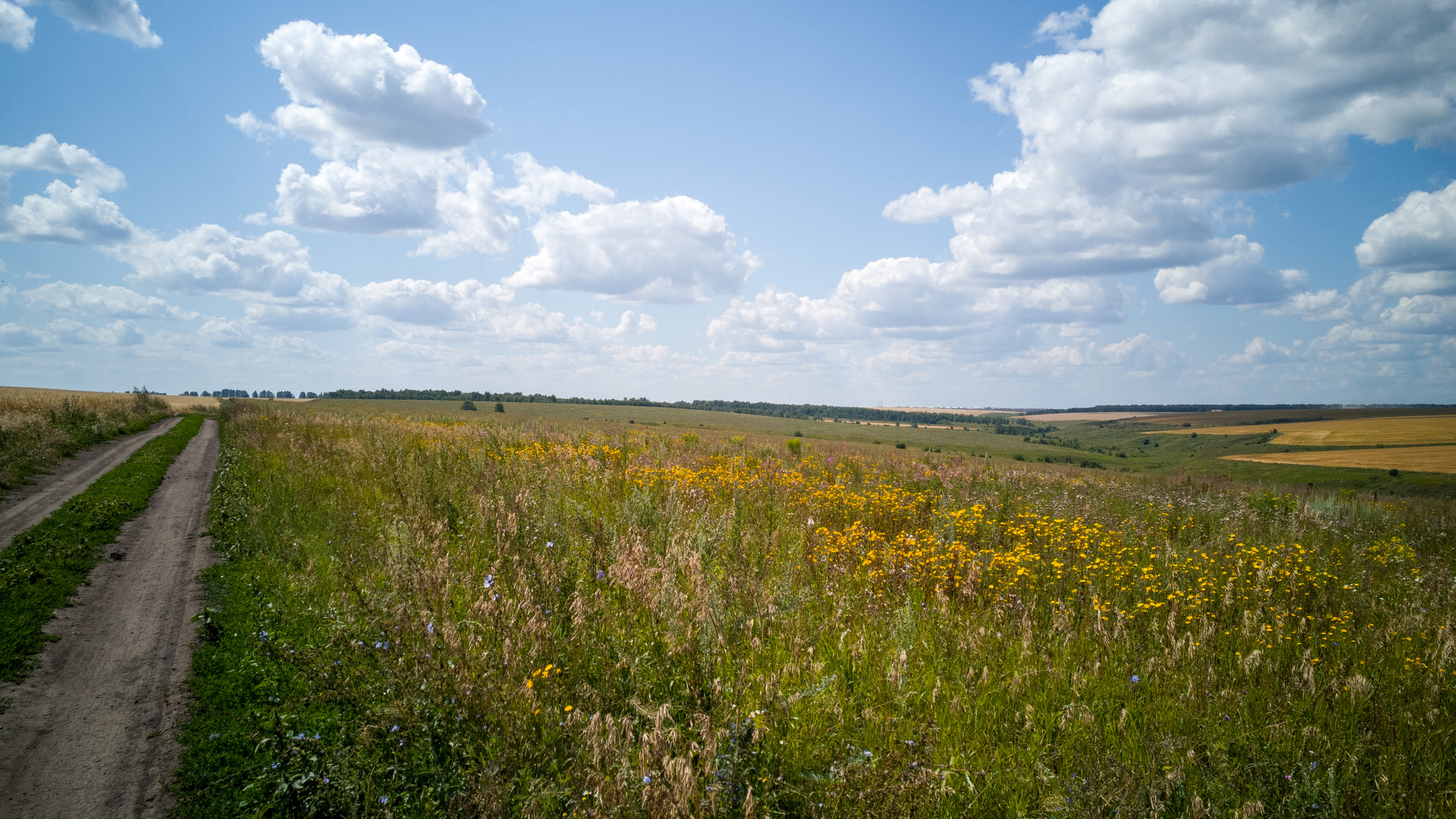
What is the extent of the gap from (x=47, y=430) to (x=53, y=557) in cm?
1853

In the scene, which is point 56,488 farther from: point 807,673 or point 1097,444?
point 1097,444

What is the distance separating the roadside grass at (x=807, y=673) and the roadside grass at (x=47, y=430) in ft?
28.8

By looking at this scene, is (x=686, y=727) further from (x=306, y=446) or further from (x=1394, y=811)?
(x=306, y=446)

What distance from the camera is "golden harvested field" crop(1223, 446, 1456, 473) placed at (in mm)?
29375

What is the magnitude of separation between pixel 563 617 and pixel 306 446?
54.8ft

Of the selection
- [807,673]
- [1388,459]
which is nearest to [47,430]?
[807,673]

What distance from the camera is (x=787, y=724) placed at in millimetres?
3457

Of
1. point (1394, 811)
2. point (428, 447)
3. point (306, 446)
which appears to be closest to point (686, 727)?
point (1394, 811)

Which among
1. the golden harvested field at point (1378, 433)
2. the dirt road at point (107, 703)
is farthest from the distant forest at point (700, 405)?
the dirt road at point (107, 703)

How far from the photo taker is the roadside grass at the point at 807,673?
2984mm

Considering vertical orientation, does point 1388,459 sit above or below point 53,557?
below

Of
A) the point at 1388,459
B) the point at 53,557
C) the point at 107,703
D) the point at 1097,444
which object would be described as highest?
the point at 53,557

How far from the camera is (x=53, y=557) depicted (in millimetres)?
7867

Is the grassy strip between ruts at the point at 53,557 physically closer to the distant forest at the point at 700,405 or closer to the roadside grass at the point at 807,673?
the roadside grass at the point at 807,673
